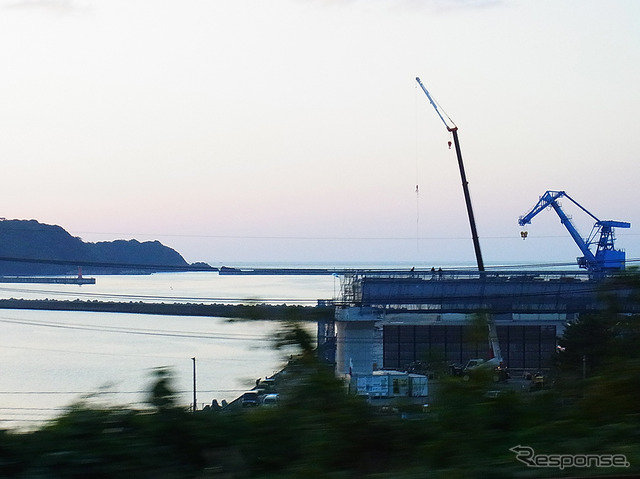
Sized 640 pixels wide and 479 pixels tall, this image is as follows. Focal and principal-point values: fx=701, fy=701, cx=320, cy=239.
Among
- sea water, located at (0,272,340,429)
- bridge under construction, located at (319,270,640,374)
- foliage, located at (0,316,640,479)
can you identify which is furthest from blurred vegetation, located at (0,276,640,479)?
bridge under construction, located at (319,270,640,374)

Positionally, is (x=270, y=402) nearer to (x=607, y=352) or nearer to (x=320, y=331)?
(x=320, y=331)

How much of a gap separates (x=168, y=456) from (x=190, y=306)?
5.62 metres

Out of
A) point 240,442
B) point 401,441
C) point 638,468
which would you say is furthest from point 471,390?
point 240,442

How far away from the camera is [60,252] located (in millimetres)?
12680

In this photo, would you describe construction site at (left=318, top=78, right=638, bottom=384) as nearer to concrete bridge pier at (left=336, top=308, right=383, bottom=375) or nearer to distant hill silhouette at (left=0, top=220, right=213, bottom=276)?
concrete bridge pier at (left=336, top=308, right=383, bottom=375)

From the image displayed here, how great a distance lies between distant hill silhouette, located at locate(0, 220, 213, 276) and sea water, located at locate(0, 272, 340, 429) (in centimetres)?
41

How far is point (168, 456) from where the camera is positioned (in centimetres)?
342

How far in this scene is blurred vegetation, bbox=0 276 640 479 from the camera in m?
3.27

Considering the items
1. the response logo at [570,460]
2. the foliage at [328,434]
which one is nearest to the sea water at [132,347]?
the foliage at [328,434]

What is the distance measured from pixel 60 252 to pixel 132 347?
5.07m

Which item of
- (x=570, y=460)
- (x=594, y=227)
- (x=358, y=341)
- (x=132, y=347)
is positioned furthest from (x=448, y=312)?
(x=594, y=227)

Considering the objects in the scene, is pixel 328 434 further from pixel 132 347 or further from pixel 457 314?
pixel 132 347

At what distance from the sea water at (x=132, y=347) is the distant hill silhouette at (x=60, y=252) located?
1.35 ft

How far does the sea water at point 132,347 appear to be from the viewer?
3895 mm
